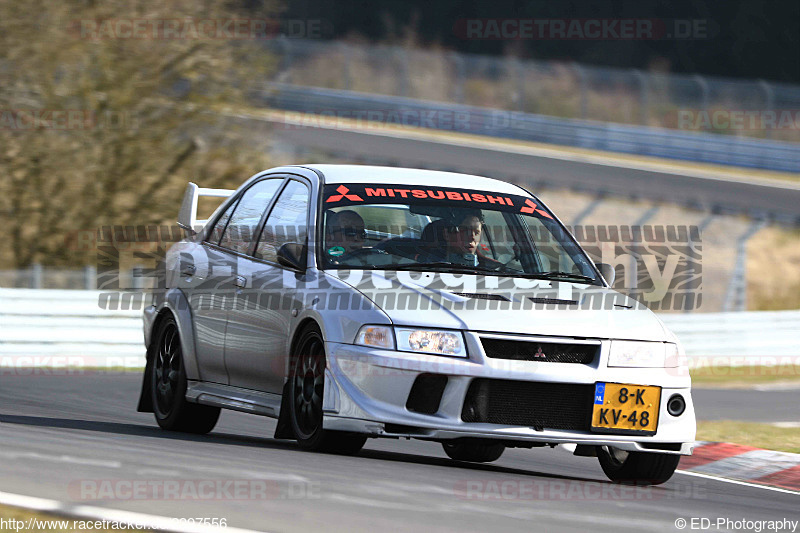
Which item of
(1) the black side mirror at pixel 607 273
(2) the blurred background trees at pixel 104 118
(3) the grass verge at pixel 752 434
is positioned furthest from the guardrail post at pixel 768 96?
(1) the black side mirror at pixel 607 273

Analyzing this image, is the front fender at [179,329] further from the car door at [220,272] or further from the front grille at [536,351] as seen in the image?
the front grille at [536,351]

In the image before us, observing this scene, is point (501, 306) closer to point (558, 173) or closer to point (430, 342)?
point (430, 342)

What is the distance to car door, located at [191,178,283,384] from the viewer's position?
7.82 meters

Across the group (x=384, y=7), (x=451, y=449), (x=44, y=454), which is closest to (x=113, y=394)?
(x=451, y=449)

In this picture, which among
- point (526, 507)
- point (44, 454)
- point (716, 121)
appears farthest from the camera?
point (716, 121)

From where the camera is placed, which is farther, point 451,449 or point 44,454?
point 451,449

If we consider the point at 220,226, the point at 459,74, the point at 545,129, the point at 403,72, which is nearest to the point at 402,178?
the point at 220,226

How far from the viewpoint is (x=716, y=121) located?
36.9 metres

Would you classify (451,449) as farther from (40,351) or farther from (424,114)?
(424,114)

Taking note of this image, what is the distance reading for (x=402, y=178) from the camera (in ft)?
25.7

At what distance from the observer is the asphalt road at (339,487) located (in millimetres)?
4922

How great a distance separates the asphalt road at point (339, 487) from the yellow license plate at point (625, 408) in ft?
1.03

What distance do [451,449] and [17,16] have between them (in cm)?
1341

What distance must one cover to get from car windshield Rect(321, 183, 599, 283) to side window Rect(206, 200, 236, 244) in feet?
3.70
